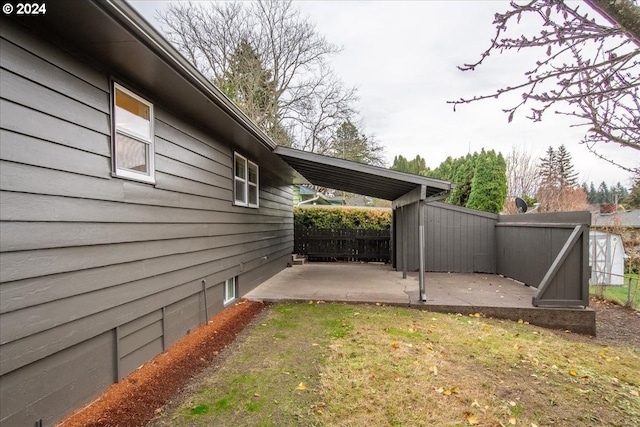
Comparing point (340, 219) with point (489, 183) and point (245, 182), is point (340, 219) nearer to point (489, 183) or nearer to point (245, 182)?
point (489, 183)

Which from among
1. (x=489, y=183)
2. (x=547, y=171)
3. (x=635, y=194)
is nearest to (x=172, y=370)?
(x=635, y=194)

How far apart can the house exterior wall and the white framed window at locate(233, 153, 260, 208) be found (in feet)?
6.02

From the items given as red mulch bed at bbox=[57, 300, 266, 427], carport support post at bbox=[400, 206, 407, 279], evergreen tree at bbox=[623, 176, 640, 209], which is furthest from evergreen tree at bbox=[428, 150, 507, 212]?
red mulch bed at bbox=[57, 300, 266, 427]

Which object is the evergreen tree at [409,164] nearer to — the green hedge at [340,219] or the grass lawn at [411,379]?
the green hedge at [340,219]

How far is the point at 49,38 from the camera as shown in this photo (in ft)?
7.27

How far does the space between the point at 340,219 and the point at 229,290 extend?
6728 mm

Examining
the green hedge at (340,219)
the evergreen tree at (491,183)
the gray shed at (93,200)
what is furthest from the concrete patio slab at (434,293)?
the green hedge at (340,219)

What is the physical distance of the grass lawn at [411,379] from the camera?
2.41 m

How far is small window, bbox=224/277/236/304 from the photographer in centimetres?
549

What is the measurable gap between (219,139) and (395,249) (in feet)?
21.0

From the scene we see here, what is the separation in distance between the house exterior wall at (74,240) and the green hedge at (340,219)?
7877 millimetres

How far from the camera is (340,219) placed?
39.1 ft

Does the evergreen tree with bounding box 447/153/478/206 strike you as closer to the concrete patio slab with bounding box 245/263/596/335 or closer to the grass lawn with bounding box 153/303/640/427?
the concrete patio slab with bounding box 245/263/596/335

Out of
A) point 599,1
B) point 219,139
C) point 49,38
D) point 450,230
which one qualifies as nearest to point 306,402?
point 599,1
